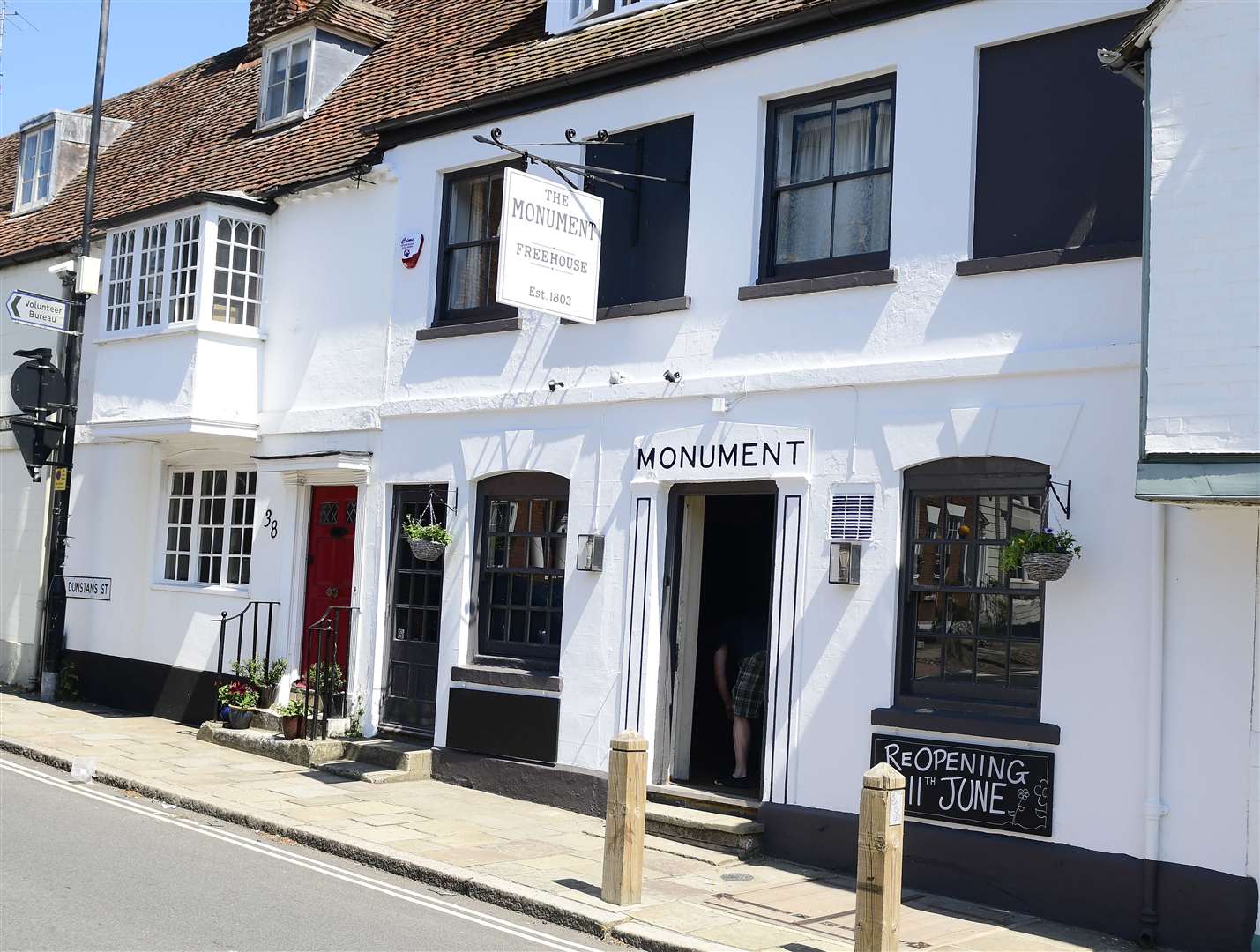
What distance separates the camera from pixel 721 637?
11750mm

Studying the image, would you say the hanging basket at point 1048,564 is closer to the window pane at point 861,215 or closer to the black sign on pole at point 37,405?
the window pane at point 861,215

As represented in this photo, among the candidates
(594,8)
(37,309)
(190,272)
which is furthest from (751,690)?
(37,309)

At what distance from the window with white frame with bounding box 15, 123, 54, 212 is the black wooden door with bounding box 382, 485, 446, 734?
35.9 feet

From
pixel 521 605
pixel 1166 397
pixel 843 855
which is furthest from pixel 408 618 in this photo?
pixel 1166 397

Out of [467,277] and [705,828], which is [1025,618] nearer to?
[705,828]

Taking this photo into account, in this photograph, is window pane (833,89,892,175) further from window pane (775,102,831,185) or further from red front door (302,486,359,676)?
red front door (302,486,359,676)

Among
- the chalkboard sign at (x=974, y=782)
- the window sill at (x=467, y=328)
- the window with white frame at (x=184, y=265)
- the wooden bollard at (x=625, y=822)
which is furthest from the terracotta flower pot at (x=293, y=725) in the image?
the chalkboard sign at (x=974, y=782)

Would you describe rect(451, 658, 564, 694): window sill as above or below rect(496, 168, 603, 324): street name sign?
below

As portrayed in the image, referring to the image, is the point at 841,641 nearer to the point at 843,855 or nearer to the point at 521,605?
the point at 843,855

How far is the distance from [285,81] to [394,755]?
897cm

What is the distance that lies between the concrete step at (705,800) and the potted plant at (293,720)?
4277 millimetres

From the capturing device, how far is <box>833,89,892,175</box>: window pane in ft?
33.1

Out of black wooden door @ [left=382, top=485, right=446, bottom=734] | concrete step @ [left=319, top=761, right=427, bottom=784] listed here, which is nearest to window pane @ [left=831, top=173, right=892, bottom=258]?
black wooden door @ [left=382, top=485, right=446, bottom=734]

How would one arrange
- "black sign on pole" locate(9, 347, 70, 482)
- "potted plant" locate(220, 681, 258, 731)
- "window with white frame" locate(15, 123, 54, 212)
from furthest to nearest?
1. "window with white frame" locate(15, 123, 54, 212)
2. "black sign on pole" locate(9, 347, 70, 482)
3. "potted plant" locate(220, 681, 258, 731)
